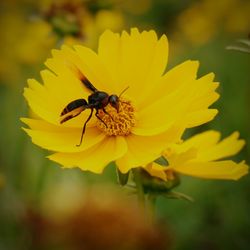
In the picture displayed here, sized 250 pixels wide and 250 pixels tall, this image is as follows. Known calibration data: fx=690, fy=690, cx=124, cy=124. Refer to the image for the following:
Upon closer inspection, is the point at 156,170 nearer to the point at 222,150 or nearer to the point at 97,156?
the point at 97,156

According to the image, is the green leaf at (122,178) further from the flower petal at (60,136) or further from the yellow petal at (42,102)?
the yellow petal at (42,102)

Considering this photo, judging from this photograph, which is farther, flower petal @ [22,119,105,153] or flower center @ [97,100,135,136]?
flower center @ [97,100,135,136]

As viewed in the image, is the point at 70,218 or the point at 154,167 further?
the point at 154,167

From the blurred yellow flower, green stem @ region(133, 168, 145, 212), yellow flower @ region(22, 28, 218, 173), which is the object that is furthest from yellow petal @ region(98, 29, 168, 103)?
the blurred yellow flower

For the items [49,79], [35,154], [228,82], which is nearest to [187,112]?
[49,79]

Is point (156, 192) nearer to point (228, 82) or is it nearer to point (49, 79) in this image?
point (49, 79)

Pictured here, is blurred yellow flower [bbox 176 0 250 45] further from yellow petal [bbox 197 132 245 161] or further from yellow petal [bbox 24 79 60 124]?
yellow petal [bbox 24 79 60 124]
